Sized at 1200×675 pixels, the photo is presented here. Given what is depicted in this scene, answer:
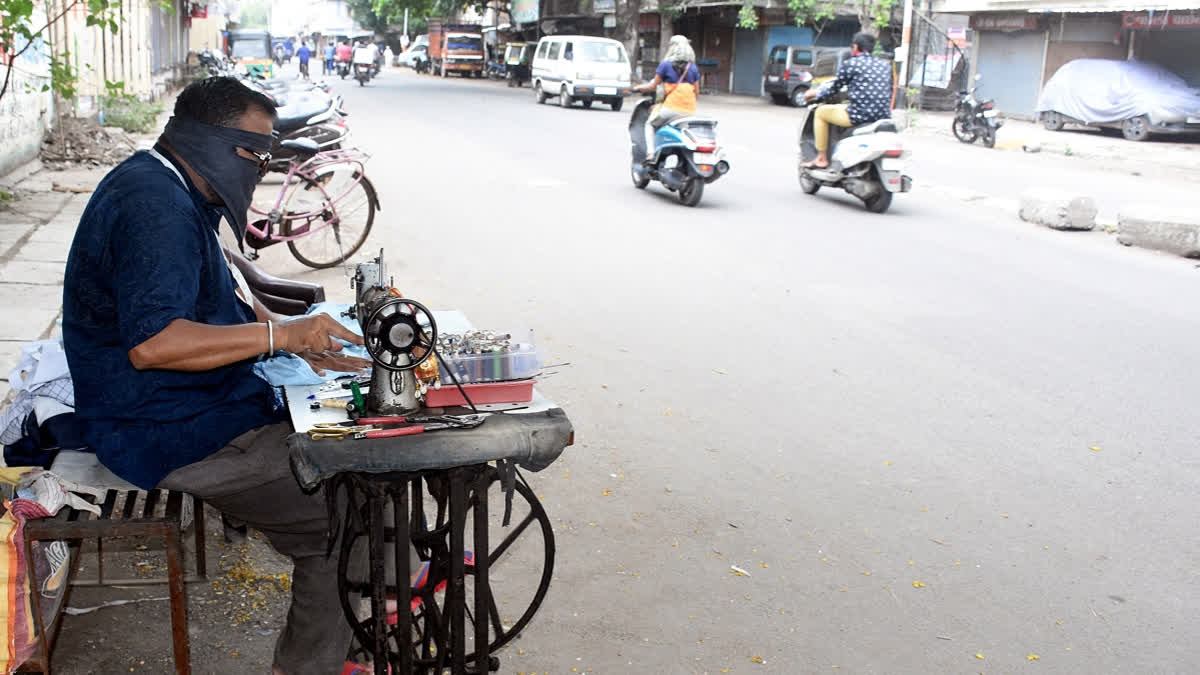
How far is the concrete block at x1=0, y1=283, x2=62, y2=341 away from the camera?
A: 5806 millimetres

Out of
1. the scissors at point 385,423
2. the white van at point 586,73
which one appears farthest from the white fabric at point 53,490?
the white van at point 586,73

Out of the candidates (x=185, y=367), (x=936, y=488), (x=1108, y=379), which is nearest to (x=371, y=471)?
(x=185, y=367)

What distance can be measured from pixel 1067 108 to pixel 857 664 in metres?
22.7

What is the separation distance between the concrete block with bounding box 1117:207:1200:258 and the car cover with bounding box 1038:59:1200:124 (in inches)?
498

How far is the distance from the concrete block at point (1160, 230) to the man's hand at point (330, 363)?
8.79m

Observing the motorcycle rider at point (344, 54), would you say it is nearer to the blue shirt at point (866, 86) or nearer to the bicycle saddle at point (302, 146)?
the blue shirt at point (866, 86)

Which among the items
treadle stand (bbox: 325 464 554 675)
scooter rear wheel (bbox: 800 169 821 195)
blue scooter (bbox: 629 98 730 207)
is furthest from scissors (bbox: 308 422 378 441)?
scooter rear wheel (bbox: 800 169 821 195)

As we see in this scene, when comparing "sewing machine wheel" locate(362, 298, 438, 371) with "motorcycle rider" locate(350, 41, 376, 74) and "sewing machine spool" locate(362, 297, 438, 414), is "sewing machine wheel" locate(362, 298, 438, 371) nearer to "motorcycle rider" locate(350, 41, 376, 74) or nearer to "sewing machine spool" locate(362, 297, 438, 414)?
"sewing machine spool" locate(362, 297, 438, 414)

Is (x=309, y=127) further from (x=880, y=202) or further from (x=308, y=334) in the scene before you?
(x=308, y=334)

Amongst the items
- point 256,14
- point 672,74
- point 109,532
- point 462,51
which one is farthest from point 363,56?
point 256,14

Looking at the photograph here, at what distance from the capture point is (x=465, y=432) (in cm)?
251

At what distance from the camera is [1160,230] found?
9852mm

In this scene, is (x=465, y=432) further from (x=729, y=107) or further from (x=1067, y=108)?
(x=729, y=107)

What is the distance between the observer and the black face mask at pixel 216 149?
2.82m
